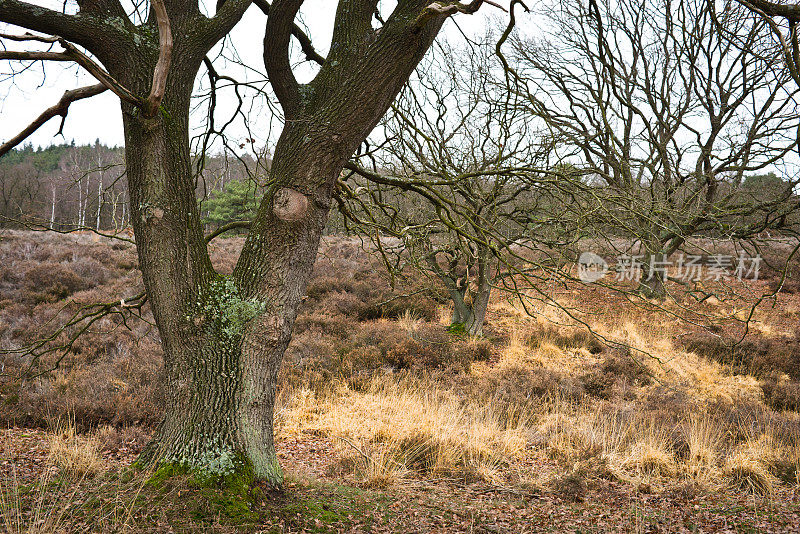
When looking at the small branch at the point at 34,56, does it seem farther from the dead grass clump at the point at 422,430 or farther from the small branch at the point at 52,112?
the dead grass clump at the point at 422,430

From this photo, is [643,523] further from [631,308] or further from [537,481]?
[631,308]

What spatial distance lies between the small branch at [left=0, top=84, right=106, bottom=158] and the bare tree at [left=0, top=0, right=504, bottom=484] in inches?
8.3

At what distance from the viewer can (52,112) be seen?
2334mm

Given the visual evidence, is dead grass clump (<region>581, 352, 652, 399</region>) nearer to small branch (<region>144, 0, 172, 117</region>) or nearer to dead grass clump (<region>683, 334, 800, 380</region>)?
dead grass clump (<region>683, 334, 800, 380</region>)

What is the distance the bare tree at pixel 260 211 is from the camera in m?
2.72

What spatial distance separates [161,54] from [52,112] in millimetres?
785

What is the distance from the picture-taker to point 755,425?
5.89 m

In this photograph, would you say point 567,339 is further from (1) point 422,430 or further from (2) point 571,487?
(2) point 571,487

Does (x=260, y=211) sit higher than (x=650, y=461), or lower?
higher

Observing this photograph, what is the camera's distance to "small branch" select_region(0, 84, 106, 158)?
2.31 metres

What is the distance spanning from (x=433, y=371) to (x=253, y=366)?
5268 mm

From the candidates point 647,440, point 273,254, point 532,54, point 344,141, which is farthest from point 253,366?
point 532,54

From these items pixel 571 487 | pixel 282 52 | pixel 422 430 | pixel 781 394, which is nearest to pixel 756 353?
pixel 781 394

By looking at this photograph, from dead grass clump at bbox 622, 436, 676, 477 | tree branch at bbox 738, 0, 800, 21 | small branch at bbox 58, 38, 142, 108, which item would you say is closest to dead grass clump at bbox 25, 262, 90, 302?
small branch at bbox 58, 38, 142, 108
